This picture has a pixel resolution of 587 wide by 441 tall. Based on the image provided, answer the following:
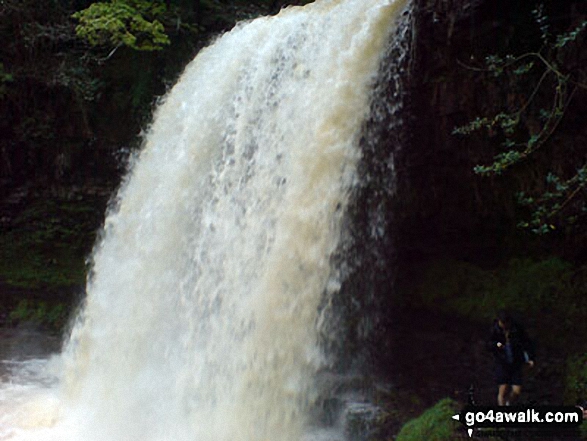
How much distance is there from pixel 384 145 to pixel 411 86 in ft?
2.31

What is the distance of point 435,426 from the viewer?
5059 mm

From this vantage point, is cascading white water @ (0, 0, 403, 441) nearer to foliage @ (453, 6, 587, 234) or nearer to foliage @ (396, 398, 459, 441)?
foliage @ (396, 398, 459, 441)

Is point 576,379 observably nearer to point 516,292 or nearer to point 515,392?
point 515,392

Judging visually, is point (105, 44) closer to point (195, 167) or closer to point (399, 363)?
point (195, 167)

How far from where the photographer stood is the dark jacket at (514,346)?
555 centimetres

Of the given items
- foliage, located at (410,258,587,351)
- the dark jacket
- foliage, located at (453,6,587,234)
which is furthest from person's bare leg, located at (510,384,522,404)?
foliage, located at (453,6,587,234)

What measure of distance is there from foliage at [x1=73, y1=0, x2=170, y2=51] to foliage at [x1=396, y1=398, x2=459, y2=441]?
703 centimetres

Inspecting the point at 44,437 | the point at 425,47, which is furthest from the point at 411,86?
the point at 44,437

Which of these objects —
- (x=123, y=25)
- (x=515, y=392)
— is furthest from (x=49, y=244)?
(x=515, y=392)

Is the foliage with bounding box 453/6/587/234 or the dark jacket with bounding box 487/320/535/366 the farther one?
the foliage with bounding box 453/6/587/234

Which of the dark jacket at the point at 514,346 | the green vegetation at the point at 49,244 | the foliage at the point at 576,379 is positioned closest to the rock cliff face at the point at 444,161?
the foliage at the point at 576,379

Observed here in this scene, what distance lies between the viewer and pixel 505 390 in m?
5.66

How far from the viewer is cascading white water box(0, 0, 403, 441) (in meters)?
5.90

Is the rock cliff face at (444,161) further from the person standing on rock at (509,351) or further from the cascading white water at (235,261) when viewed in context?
→ the person standing on rock at (509,351)
